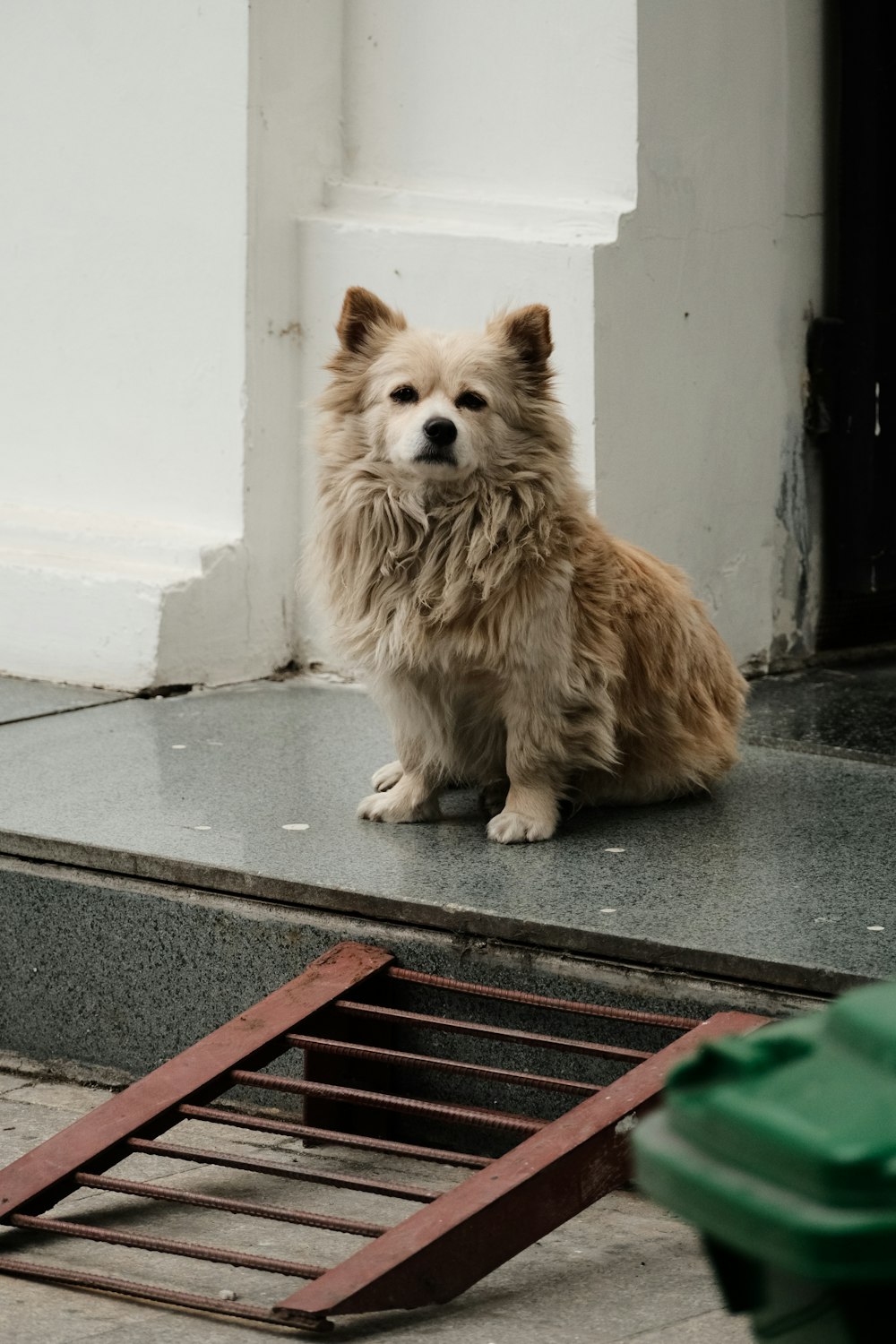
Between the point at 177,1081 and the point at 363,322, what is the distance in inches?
56.1

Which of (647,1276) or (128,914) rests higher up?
(128,914)

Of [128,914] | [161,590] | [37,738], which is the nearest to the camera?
[128,914]

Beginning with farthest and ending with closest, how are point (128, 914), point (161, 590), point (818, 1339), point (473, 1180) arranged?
point (161, 590)
point (128, 914)
point (473, 1180)
point (818, 1339)

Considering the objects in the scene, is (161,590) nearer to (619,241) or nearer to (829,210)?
(619,241)

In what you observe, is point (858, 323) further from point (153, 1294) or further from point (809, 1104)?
point (809, 1104)

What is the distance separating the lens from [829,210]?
4918mm

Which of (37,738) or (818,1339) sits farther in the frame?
(37,738)

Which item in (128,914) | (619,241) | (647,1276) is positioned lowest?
(647,1276)

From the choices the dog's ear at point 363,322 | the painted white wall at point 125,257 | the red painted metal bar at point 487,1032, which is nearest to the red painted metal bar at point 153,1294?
the red painted metal bar at point 487,1032

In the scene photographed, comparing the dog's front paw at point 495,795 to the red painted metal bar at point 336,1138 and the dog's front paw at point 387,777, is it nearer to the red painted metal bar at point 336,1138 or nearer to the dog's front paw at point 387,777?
the dog's front paw at point 387,777

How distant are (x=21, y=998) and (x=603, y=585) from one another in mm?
1370

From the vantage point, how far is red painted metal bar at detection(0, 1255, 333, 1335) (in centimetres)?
227

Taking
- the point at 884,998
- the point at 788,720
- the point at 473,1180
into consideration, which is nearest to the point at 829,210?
the point at 788,720

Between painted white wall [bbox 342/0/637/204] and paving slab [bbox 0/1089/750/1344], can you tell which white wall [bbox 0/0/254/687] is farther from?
paving slab [bbox 0/1089/750/1344]
